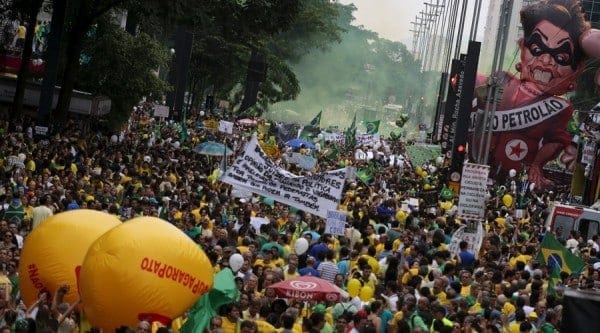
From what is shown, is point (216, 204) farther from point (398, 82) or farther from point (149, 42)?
point (398, 82)

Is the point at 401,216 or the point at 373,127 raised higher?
the point at 373,127

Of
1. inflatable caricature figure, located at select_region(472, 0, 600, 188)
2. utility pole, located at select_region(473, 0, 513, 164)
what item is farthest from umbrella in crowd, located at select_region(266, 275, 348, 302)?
inflatable caricature figure, located at select_region(472, 0, 600, 188)

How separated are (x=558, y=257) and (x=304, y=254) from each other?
13.1ft

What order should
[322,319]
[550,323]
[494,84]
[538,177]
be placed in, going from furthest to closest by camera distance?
[538,177], [494,84], [550,323], [322,319]

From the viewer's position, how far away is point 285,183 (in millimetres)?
18906

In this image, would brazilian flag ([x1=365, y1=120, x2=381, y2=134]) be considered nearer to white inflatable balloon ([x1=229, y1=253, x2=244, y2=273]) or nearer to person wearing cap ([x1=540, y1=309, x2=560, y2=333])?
white inflatable balloon ([x1=229, y1=253, x2=244, y2=273])

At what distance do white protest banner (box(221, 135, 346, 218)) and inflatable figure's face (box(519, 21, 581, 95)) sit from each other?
31.0 meters

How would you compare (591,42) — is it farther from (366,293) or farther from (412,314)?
(412,314)

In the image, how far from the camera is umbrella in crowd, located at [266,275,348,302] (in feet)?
41.7

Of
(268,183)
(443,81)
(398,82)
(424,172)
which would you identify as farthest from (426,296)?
(398,82)

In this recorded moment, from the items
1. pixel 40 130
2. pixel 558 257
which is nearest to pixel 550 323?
pixel 558 257

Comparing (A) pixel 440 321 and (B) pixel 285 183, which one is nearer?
(A) pixel 440 321

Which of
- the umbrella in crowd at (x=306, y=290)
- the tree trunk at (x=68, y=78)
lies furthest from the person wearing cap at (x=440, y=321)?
the tree trunk at (x=68, y=78)

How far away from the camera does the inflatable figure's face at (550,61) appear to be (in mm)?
48719
